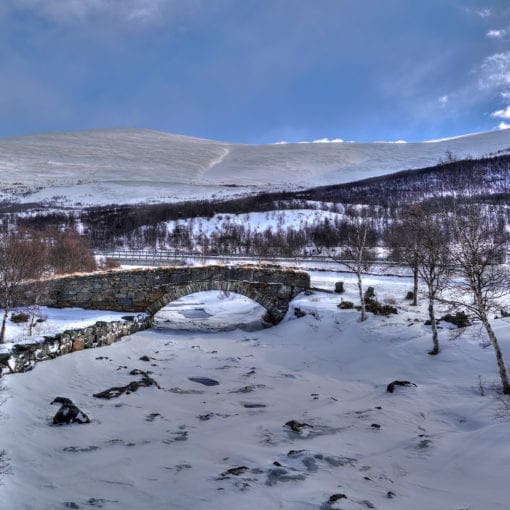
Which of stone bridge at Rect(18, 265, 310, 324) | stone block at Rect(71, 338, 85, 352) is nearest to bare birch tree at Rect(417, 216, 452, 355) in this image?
stone bridge at Rect(18, 265, 310, 324)

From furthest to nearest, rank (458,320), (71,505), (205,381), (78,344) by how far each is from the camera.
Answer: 1. (458,320)
2. (78,344)
3. (205,381)
4. (71,505)

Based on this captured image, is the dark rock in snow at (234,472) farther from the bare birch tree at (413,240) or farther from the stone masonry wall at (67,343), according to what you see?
the bare birch tree at (413,240)

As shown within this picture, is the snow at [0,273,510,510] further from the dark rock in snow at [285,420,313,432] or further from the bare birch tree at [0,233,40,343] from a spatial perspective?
the bare birch tree at [0,233,40,343]

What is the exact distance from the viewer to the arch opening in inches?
776

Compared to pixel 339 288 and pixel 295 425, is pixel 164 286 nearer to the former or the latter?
pixel 339 288

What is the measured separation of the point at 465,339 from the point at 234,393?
7320 millimetres

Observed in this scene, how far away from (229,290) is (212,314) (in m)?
5.18

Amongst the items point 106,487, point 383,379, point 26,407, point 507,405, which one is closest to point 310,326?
point 383,379

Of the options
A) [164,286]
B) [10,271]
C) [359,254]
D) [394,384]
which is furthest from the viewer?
[164,286]

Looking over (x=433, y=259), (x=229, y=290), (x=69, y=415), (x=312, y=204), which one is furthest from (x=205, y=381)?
(x=312, y=204)

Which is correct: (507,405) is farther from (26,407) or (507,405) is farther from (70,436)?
(26,407)

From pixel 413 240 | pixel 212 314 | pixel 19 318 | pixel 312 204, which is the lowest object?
pixel 212 314

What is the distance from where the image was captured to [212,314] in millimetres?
23844

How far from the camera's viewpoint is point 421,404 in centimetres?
961
